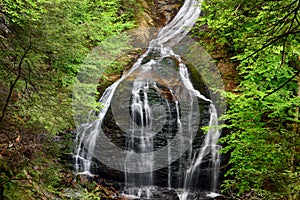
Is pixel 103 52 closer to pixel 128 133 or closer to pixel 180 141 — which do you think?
pixel 128 133

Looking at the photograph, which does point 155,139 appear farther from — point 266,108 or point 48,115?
point 48,115

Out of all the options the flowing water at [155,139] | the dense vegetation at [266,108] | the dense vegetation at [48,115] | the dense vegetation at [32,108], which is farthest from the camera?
the flowing water at [155,139]

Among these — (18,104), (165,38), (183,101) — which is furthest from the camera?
(165,38)

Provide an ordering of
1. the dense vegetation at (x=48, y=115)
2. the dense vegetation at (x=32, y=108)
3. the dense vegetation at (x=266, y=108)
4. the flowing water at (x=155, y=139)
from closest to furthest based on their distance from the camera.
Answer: the dense vegetation at (x=266, y=108)
the dense vegetation at (x=48, y=115)
the dense vegetation at (x=32, y=108)
the flowing water at (x=155, y=139)

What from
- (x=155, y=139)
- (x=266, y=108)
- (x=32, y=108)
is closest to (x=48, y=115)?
(x=32, y=108)

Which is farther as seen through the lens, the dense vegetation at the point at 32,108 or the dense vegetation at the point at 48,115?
the dense vegetation at the point at 32,108

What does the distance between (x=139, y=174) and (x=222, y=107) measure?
3.46 meters

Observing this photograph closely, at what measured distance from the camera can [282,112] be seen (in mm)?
5438

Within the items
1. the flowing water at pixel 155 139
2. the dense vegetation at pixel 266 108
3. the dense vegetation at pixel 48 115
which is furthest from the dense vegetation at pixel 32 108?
the flowing water at pixel 155 139

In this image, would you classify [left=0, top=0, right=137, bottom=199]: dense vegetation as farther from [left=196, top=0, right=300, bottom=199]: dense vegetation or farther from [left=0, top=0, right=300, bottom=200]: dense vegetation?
[left=196, top=0, right=300, bottom=199]: dense vegetation

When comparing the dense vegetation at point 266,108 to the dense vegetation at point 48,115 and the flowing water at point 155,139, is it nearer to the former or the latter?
the dense vegetation at point 48,115

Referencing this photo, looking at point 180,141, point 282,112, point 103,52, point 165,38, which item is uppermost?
point 165,38

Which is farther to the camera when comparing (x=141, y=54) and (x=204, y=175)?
(x=141, y=54)

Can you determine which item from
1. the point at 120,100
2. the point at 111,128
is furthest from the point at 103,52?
the point at 111,128
